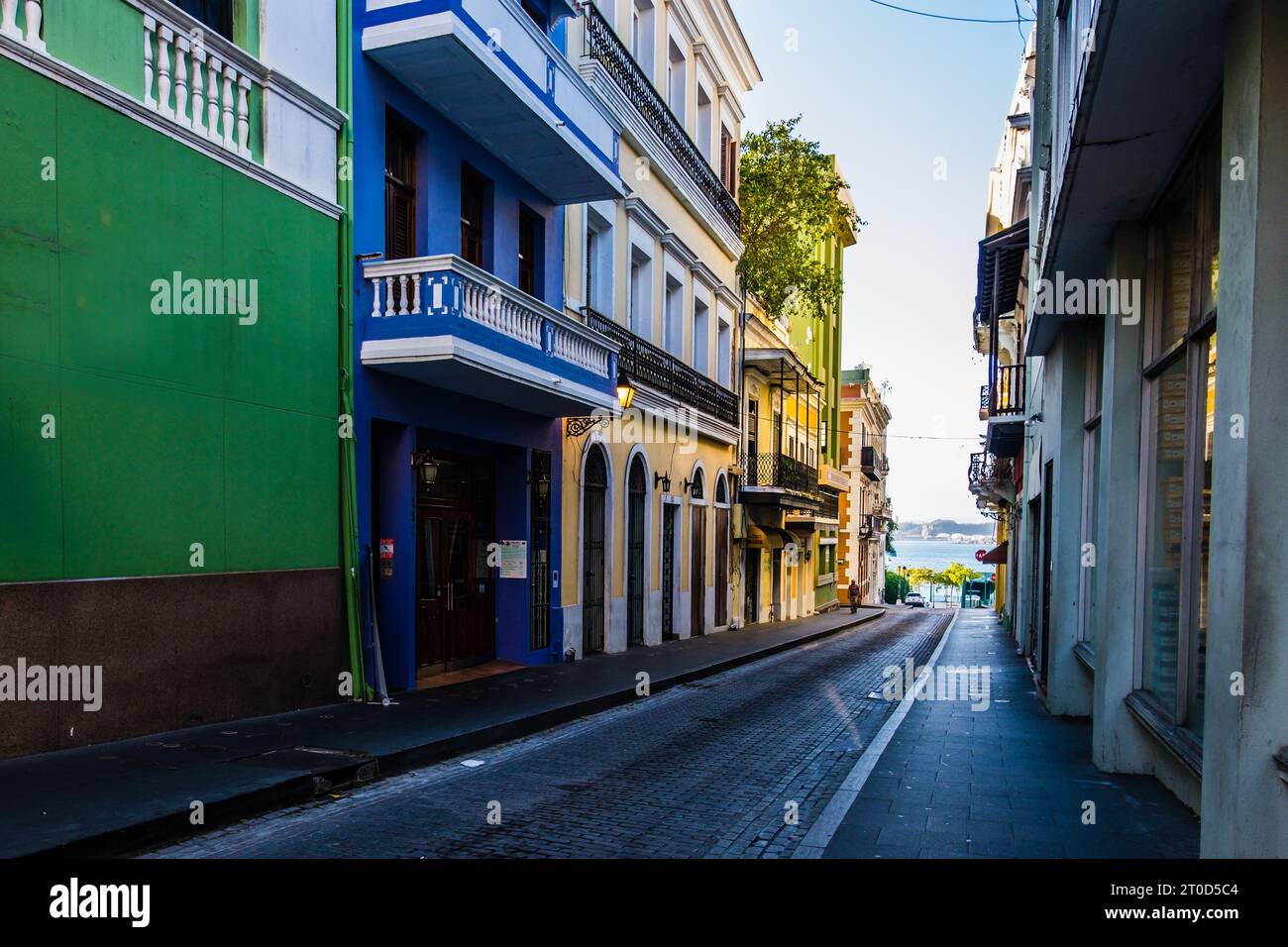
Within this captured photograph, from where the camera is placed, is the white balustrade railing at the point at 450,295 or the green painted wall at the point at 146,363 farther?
the white balustrade railing at the point at 450,295

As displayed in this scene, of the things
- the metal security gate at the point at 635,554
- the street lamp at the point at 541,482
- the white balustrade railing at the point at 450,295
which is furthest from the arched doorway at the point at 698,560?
the white balustrade railing at the point at 450,295

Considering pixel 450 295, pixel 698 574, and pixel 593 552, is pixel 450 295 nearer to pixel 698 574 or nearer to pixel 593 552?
pixel 593 552

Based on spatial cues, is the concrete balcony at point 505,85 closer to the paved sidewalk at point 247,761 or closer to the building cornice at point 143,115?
the building cornice at point 143,115

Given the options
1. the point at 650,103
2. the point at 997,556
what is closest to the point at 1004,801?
the point at 650,103

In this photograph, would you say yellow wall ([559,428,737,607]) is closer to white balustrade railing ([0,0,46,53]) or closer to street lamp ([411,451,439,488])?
street lamp ([411,451,439,488])

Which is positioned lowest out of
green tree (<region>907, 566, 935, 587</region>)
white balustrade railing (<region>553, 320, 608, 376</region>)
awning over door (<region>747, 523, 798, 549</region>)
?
green tree (<region>907, 566, 935, 587</region>)

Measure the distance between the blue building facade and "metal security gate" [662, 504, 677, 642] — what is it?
18.7 ft

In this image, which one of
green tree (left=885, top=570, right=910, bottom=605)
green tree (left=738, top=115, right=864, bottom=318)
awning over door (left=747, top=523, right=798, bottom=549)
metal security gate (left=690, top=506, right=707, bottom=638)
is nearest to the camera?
metal security gate (left=690, top=506, right=707, bottom=638)

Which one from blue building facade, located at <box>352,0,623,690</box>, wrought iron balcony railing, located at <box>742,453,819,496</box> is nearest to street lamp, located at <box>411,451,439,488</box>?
blue building facade, located at <box>352,0,623,690</box>

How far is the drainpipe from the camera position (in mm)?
10391

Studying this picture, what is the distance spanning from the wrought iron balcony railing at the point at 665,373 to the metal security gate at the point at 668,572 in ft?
8.33

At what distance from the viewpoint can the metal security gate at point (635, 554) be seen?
1897 centimetres
